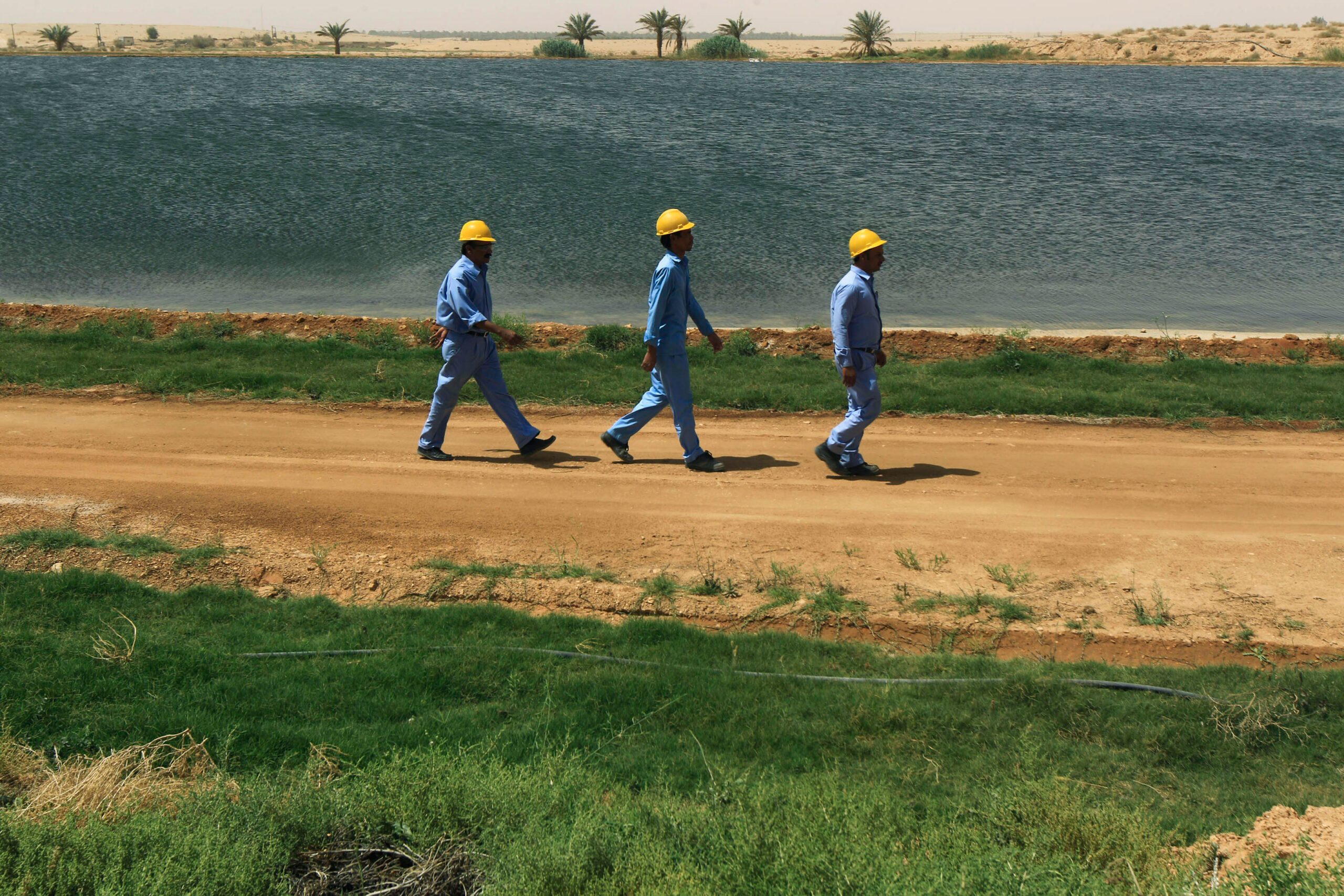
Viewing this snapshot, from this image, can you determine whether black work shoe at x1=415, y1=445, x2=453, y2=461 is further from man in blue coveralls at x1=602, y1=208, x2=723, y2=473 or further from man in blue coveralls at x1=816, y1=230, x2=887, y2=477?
man in blue coveralls at x1=816, y1=230, x2=887, y2=477

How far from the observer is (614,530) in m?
8.19

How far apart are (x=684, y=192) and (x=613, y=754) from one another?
2134cm

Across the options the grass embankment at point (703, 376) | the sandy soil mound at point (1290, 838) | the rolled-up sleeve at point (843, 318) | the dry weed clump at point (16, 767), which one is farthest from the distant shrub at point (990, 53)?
the dry weed clump at point (16, 767)

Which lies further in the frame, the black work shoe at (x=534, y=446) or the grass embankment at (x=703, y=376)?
the grass embankment at (x=703, y=376)

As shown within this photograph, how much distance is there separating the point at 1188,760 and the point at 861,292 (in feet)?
15.7

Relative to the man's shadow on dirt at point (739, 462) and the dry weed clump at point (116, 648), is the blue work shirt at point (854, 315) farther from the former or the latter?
the dry weed clump at point (116, 648)

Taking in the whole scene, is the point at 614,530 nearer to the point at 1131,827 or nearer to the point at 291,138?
the point at 1131,827

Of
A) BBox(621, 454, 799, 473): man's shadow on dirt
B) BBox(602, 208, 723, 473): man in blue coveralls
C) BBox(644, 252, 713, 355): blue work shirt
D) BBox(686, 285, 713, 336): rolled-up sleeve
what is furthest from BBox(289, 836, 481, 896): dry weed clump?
BBox(686, 285, 713, 336): rolled-up sleeve

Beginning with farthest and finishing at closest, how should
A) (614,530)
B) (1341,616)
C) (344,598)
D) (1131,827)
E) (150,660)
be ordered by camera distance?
(614,530), (344,598), (1341,616), (150,660), (1131,827)

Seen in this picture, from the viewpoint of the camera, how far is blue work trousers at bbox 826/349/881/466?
9.07 meters

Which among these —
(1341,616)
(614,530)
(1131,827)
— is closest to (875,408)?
(614,530)

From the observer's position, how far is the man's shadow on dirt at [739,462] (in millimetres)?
9578

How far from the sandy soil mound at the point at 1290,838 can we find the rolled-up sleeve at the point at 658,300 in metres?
5.87

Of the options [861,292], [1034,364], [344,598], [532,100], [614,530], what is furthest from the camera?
[532,100]
